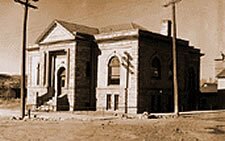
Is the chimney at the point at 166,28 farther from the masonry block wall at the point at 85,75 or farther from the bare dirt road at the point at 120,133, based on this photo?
the bare dirt road at the point at 120,133

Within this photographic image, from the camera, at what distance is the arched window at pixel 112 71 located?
34.8 metres

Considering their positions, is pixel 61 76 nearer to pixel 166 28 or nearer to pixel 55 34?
pixel 55 34

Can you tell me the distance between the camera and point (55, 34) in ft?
125

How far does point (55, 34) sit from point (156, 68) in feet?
36.9

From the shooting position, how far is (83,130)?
20.4 m

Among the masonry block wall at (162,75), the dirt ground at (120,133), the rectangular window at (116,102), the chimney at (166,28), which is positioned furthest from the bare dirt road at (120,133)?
the chimney at (166,28)

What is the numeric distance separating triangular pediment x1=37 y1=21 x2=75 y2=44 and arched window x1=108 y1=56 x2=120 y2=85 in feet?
15.4

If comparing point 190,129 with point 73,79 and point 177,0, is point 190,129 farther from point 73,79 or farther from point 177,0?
point 73,79

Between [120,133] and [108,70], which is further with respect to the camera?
[108,70]

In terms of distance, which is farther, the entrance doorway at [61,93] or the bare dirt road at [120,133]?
the entrance doorway at [61,93]

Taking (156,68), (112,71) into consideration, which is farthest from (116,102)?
(156,68)

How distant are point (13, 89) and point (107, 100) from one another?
29852 millimetres

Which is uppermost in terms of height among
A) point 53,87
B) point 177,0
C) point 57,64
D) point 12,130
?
point 177,0

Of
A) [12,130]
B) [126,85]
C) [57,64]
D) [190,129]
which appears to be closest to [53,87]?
[57,64]
